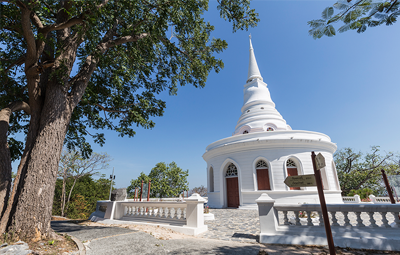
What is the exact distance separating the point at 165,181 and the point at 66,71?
24.1m

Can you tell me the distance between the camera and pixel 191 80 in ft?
34.1

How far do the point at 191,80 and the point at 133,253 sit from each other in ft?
26.8

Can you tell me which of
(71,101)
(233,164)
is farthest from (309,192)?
(71,101)

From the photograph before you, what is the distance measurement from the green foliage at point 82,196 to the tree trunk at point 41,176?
25.6 m

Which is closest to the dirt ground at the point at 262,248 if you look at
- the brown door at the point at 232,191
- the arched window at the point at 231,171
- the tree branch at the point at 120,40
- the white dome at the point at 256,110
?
the tree branch at the point at 120,40

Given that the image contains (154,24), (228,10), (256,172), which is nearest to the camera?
(154,24)

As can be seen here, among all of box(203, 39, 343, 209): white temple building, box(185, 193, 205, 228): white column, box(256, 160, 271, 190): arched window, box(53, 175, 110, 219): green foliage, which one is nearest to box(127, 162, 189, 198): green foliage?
box(53, 175, 110, 219): green foliage

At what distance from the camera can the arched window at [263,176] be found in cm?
1459

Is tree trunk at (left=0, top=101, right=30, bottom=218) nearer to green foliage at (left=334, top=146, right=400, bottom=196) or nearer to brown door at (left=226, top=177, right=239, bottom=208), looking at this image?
brown door at (left=226, top=177, right=239, bottom=208)

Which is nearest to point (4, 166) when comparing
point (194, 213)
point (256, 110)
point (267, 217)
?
point (194, 213)

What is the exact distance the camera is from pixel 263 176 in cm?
1481

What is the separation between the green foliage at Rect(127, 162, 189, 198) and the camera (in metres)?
27.0

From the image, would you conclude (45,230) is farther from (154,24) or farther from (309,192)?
(309,192)

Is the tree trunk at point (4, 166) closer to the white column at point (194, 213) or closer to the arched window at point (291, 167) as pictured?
the white column at point (194, 213)
